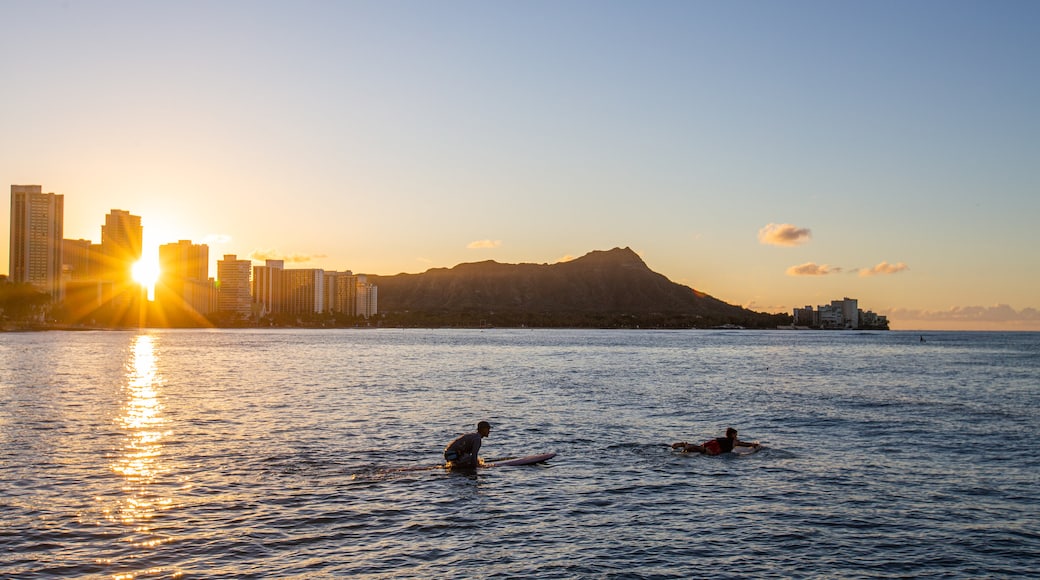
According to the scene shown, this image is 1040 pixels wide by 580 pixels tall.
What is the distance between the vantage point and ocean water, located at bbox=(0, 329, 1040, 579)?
65.5 feet

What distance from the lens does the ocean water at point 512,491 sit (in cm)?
1996

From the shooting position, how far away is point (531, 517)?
2456 centimetres

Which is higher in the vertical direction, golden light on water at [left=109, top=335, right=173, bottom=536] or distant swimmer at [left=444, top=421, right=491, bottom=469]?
distant swimmer at [left=444, top=421, right=491, bottom=469]

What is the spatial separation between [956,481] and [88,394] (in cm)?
6193

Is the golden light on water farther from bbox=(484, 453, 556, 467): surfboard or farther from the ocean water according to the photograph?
bbox=(484, 453, 556, 467): surfboard

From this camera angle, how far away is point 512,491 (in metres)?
28.3

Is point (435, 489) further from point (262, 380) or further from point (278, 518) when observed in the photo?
point (262, 380)

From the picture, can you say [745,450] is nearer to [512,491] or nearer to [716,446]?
[716,446]

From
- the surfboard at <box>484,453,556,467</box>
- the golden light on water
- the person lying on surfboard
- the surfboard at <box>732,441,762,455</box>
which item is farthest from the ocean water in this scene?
the surfboard at <box>484,453,556,467</box>

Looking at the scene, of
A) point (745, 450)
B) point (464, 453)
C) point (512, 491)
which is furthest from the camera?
point (745, 450)

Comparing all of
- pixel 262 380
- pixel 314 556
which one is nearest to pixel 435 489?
pixel 314 556

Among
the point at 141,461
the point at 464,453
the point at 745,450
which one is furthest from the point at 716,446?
the point at 141,461

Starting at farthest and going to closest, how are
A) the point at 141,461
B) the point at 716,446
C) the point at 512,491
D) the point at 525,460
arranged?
the point at 716,446 < the point at 525,460 < the point at 141,461 < the point at 512,491

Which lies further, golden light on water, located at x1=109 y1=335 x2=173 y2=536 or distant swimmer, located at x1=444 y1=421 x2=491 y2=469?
distant swimmer, located at x1=444 y1=421 x2=491 y2=469
